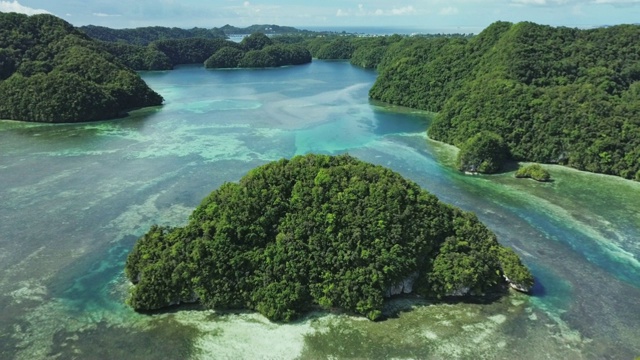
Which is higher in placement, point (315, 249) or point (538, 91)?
point (538, 91)

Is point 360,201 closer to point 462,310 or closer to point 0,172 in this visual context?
point 462,310

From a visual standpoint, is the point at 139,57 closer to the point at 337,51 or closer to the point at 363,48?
the point at 363,48

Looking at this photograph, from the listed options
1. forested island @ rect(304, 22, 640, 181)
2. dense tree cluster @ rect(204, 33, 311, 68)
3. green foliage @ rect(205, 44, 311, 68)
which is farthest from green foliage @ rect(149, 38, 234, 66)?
forested island @ rect(304, 22, 640, 181)

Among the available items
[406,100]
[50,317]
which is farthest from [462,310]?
[406,100]

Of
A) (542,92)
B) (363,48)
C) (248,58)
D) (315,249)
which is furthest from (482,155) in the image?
(363,48)

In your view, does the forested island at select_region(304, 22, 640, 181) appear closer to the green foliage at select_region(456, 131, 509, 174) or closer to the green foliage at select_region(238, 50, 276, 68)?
the green foliage at select_region(456, 131, 509, 174)

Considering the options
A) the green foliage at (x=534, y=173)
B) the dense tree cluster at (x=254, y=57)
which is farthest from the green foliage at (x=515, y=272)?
the dense tree cluster at (x=254, y=57)
